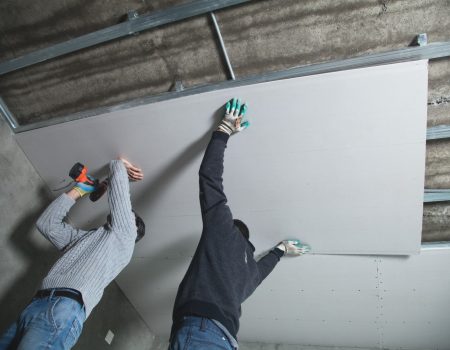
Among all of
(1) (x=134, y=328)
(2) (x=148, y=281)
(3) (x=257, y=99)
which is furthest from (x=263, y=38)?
(1) (x=134, y=328)

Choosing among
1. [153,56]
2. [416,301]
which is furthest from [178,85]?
[416,301]

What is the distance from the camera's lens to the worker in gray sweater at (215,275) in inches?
51.8

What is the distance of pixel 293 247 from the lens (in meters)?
1.98

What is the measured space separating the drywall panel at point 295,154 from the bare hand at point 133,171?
0.14 feet

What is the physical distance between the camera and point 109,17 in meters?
1.56

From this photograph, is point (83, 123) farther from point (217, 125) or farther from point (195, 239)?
point (195, 239)

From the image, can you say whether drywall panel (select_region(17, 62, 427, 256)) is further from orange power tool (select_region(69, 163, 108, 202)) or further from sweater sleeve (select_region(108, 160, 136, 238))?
sweater sleeve (select_region(108, 160, 136, 238))

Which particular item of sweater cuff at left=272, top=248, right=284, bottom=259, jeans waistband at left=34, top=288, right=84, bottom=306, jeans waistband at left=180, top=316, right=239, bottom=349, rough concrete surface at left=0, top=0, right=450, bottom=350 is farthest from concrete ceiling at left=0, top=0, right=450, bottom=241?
jeans waistband at left=180, top=316, right=239, bottom=349

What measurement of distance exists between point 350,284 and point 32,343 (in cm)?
190

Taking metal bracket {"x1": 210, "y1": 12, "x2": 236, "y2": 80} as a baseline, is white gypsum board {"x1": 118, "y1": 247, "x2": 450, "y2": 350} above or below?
below

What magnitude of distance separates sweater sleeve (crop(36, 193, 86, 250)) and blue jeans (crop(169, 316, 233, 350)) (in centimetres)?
80

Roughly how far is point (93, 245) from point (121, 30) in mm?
1043

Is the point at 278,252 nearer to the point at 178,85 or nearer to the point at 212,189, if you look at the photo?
the point at 212,189

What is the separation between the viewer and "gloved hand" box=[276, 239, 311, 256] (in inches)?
78.2
